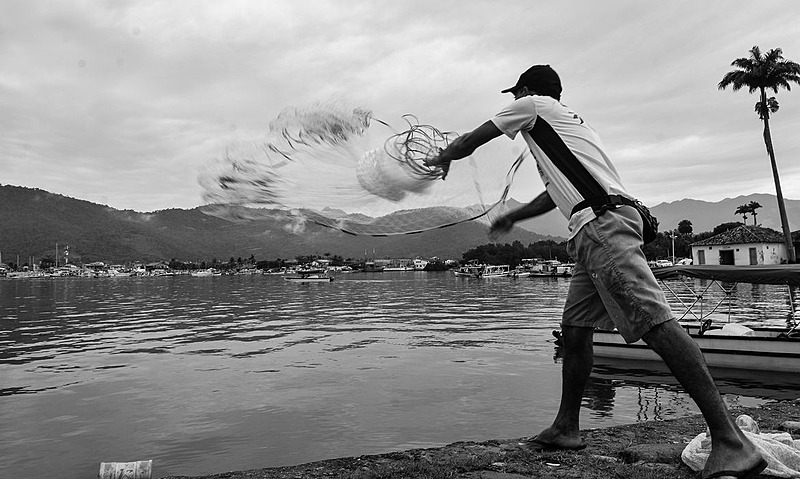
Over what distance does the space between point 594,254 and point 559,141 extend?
0.95 metres

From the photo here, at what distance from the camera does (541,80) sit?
5254 mm

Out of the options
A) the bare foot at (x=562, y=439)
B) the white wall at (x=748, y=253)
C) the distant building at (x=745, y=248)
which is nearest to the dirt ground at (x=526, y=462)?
the bare foot at (x=562, y=439)

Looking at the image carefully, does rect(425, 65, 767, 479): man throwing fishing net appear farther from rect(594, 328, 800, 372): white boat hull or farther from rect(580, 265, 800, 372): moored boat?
rect(594, 328, 800, 372): white boat hull

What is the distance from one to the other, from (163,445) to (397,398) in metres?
5.45

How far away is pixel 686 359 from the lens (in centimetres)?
436

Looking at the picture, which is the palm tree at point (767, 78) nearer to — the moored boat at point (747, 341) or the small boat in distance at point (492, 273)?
the moored boat at point (747, 341)

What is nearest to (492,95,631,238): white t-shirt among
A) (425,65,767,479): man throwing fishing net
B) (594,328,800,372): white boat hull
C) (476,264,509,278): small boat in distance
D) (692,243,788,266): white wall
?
(425,65,767,479): man throwing fishing net

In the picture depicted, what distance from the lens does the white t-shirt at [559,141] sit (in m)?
4.82

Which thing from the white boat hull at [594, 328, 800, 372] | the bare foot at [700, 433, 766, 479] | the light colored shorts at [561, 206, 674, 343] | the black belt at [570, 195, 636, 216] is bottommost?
the white boat hull at [594, 328, 800, 372]

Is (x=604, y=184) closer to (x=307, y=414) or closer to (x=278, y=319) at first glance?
(x=307, y=414)

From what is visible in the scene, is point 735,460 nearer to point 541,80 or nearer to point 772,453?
point 772,453

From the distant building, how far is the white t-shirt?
85.6 m

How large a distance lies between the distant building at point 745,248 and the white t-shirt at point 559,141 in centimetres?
8557

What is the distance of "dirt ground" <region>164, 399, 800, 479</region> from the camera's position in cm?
514
